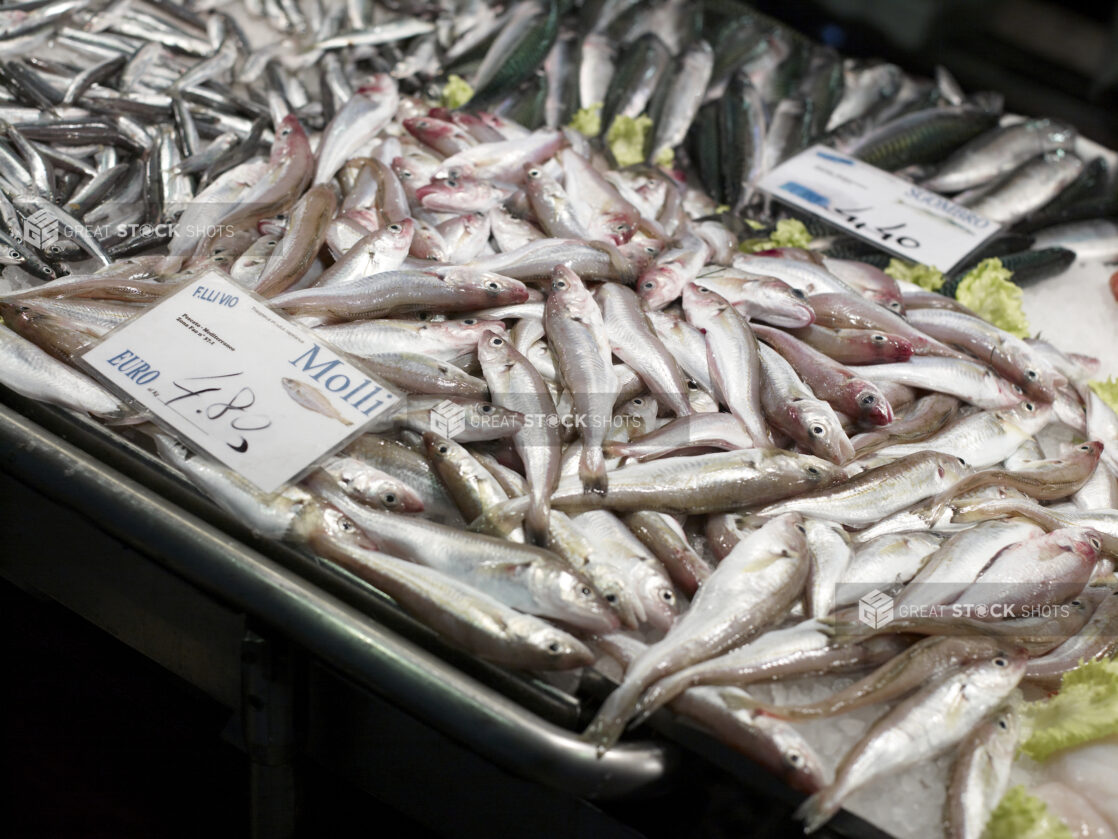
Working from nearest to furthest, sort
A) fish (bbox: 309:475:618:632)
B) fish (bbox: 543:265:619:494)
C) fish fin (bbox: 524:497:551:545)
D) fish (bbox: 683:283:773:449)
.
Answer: fish (bbox: 309:475:618:632)
fish fin (bbox: 524:497:551:545)
fish (bbox: 543:265:619:494)
fish (bbox: 683:283:773:449)

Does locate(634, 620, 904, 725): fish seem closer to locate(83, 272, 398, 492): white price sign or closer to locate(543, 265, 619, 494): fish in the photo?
locate(543, 265, 619, 494): fish

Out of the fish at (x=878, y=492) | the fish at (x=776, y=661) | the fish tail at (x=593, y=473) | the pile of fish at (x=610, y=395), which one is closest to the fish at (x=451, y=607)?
the pile of fish at (x=610, y=395)

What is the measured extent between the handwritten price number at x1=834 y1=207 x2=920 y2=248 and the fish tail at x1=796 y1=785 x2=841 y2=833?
1912mm

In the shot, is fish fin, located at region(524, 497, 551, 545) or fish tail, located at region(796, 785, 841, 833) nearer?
fish tail, located at region(796, 785, 841, 833)

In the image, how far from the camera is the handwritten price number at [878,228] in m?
2.74

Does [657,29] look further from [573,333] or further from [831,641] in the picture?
[831,641]

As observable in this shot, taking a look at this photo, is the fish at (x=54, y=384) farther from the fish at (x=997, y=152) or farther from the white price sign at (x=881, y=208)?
the fish at (x=997, y=152)

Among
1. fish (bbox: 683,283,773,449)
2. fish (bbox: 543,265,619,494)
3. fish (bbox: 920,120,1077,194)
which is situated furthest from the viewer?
fish (bbox: 920,120,1077,194)

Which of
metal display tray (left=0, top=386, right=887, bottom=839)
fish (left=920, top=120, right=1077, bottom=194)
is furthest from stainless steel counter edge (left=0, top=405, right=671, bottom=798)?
fish (left=920, top=120, right=1077, bottom=194)

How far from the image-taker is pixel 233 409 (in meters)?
1.61

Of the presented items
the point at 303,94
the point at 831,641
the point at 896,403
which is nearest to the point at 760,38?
the point at 303,94

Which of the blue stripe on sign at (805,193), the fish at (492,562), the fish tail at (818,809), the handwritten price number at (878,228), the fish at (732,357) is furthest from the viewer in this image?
the blue stripe on sign at (805,193)

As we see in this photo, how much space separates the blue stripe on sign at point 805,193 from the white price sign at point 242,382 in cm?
178

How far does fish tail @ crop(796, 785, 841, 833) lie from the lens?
1275 mm
